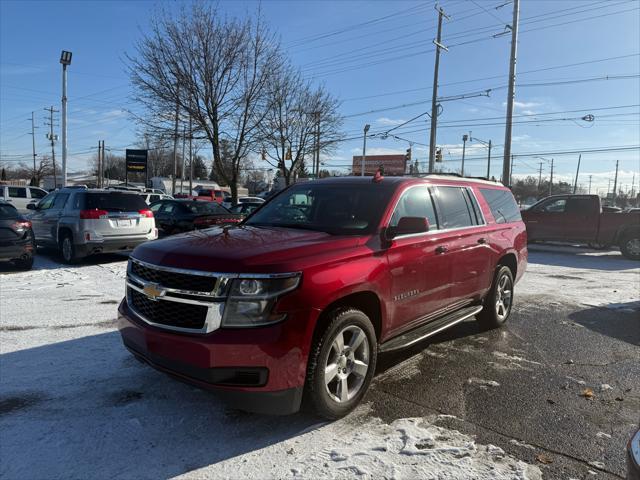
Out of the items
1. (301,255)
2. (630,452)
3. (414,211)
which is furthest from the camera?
(414,211)

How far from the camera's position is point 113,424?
329 centimetres

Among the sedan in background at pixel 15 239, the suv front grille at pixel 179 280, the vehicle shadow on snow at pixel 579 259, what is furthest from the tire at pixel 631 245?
the sedan in background at pixel 15 239

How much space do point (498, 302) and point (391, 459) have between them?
3555 mm

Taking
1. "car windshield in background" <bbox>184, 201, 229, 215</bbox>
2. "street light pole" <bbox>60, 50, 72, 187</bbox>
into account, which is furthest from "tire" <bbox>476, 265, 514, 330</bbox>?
"street light pole" <bbox>60, 50, 72, 187</bbox>

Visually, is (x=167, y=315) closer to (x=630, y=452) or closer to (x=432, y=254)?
(x=432, y=254)

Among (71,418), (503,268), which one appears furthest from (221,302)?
(503,268)

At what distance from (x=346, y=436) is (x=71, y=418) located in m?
1.98

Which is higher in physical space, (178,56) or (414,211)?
(178,56)

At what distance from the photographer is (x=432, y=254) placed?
14.3 feet

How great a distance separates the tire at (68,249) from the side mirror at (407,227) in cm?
845

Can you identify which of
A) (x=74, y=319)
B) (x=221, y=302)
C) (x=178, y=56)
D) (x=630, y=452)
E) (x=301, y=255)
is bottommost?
(x=74, y=319)

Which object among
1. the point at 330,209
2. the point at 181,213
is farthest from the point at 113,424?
the point at 181,213

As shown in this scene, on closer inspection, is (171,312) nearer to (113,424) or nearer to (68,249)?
(113,424)

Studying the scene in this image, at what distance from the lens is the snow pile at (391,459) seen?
9.28 ft
